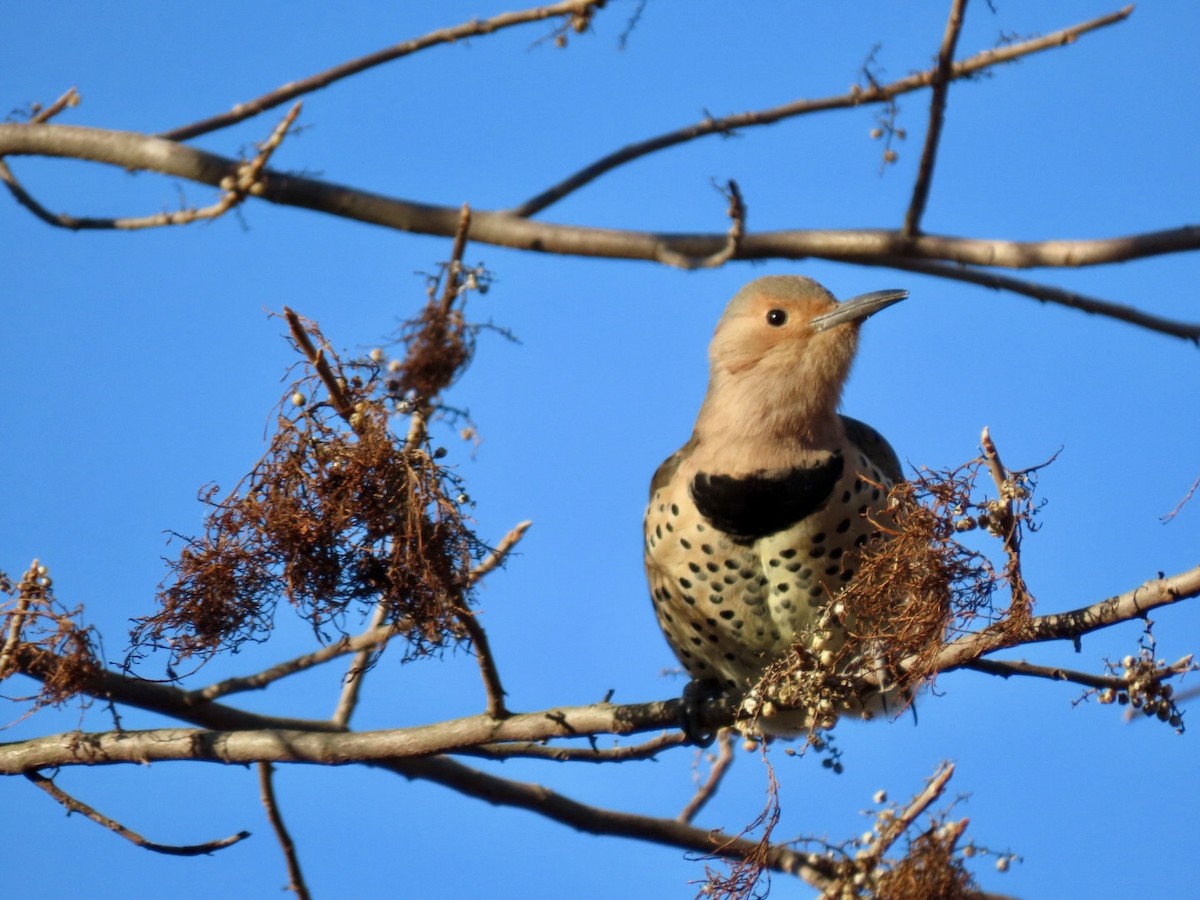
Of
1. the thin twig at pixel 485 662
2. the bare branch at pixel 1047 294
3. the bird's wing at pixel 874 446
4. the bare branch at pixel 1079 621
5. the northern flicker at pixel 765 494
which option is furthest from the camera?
the bird's wing at pixel 874 446

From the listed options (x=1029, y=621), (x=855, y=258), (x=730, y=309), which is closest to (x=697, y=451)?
(x=730, y=309)

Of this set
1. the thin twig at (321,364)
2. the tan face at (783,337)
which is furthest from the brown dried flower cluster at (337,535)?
the tan face at (783,337)

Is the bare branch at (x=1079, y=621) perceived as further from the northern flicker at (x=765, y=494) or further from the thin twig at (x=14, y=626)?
the thin twig at (x=14, y=626)

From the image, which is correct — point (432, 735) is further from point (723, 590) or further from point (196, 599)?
point (723, 590)

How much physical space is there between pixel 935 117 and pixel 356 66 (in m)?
1.75

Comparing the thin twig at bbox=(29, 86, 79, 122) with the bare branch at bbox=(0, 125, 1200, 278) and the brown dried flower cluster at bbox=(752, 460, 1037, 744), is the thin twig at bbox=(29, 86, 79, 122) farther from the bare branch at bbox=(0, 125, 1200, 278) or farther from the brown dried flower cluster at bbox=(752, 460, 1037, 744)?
the brown dried flower cluster at bbox=(752, 460, 1037, 744)

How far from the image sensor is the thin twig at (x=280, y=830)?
464 cm

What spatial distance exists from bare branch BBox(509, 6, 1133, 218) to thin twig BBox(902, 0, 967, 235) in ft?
0.10

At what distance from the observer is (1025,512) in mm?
3164

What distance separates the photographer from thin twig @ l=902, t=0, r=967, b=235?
13.0 ft

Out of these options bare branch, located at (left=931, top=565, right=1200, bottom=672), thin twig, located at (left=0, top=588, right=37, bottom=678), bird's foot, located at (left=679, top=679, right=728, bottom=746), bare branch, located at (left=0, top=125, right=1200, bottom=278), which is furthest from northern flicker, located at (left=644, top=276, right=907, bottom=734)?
thin twig, located at (left=0, top=588, right=37, bottom=678)

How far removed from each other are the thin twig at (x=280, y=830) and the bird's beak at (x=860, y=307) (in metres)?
2.38

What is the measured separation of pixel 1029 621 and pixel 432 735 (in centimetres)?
163

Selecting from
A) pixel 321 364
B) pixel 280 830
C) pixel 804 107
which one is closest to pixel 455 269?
pixel 321 364
